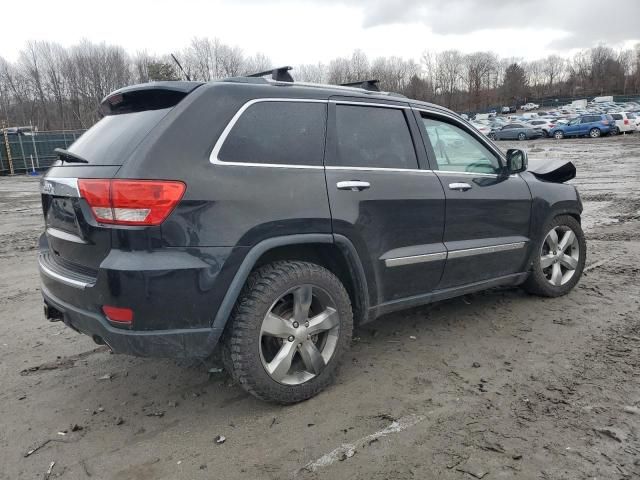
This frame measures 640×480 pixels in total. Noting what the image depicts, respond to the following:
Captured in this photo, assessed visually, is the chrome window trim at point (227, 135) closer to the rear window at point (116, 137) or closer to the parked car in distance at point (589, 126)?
the rear window at point (116, 137)

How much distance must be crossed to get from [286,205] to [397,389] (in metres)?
1.41

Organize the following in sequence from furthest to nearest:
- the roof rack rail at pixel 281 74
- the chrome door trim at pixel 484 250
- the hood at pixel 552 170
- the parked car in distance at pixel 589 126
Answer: the parked car in distance at pixel 589 126 < the hood at pixel 552 170 < the chrome door trim at pixel 484 250 < the roof rack rail at pixel 281 74

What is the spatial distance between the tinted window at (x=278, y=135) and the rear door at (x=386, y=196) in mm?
108

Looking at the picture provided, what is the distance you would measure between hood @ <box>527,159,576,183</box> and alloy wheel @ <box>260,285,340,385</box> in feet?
9.25

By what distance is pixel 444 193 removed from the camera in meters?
3.82

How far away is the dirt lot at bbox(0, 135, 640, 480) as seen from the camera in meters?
2.61

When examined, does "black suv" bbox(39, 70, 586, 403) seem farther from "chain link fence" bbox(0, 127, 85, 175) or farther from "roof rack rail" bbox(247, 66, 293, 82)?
"chain link fence" bbox(0, 127, 85, 175)

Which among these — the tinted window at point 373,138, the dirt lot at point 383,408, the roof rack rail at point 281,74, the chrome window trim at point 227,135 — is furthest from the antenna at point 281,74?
the dirt lot at point 383,408

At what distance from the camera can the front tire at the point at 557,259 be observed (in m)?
4.77

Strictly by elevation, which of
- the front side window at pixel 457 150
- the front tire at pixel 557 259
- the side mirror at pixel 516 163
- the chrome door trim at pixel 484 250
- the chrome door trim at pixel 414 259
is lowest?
the front tire at pixel 557 259

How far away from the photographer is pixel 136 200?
262cm

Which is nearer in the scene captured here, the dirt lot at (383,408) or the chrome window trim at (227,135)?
the dirt lot at (383,408)

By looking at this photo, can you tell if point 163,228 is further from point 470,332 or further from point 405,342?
point 470,332


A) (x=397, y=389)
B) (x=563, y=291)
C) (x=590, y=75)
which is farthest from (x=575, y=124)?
(x=590, y=75)
